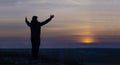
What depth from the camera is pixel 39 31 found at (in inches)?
1017
